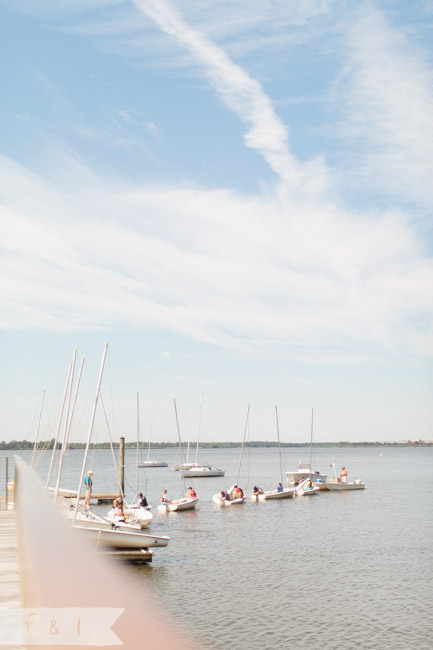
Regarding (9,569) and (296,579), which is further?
(296,579)

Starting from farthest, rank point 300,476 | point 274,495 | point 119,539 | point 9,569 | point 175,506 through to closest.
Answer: point 300,476, point 274,495, point 175,506, point 119,539, point 9,569

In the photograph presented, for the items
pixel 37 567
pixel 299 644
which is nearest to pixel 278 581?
pixel 299 644

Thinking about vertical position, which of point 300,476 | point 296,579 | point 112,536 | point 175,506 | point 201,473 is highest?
point 300,476

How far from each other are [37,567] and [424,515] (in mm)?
56703

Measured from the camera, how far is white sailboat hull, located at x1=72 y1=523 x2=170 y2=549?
89.9 feet

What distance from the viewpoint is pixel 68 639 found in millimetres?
2076

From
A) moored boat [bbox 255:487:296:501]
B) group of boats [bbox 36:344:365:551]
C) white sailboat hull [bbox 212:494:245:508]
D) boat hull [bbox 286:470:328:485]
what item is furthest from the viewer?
boat hull [bbox 286:470:328:485]

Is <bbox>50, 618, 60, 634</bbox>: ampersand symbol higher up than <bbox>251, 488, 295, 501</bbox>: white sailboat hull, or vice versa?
<bbox>50, 618, 60, 634</bbox>: ampersand symbol

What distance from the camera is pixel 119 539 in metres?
28.4

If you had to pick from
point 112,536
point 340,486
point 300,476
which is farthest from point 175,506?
point 300,476

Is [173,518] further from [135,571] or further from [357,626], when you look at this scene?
[357,626]

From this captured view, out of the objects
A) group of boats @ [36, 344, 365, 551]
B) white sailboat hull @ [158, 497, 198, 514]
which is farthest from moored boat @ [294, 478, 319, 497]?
white sailboat hull @ [158, 497, 198, 514]

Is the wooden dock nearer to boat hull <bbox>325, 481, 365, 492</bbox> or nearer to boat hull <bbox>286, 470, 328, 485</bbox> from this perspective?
boat hull <bbox>325, 481, 365, 492</bbox>

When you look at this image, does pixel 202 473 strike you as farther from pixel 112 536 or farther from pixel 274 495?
pixel 112 536
